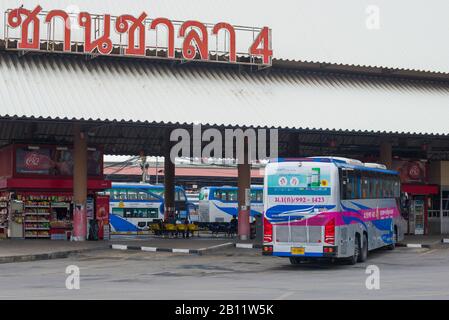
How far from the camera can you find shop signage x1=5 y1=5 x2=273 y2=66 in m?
32.6

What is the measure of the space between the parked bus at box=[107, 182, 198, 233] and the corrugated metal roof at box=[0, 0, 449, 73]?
18966 millimetres

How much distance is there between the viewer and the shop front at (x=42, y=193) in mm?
38031

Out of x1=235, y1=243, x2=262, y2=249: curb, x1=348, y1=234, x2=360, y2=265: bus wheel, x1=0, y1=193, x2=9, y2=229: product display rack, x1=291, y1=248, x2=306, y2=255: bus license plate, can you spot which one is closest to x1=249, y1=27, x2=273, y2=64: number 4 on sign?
x1=235, y1=243, x2=262, y2=249: curb

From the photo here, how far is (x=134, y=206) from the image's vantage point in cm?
5562

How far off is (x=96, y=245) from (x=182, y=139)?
13.9 meters

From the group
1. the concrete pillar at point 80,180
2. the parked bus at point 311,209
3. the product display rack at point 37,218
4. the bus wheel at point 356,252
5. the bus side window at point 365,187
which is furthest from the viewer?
the product display rack at point 37,218

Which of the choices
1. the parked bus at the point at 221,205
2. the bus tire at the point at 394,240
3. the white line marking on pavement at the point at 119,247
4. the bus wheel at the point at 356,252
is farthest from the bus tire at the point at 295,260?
the parked bus at the point at 221,205

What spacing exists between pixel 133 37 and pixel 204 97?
382 cm

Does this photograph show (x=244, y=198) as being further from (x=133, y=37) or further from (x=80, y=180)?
(x=133, y=37)

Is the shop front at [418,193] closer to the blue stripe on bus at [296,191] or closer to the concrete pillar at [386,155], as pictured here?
the concrete pillar at [386,155]

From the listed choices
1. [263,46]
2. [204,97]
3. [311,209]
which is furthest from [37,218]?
[311,209]

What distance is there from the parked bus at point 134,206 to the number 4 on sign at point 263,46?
839 inches
